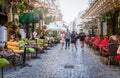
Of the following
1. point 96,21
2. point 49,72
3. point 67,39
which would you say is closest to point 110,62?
point 49,72

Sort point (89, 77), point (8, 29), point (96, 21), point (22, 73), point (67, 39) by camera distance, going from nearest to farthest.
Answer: point (89, 77), point (22, 73), point (8, 29), point (67, 39), point (96, 21)

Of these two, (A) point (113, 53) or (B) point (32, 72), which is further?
(A) point (113, 53)

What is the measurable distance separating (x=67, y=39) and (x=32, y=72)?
19189 mm

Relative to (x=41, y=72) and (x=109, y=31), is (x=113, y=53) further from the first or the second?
(x=109, y=31)

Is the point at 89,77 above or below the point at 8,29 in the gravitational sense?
below

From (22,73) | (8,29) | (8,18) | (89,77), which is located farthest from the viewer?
(8,18)

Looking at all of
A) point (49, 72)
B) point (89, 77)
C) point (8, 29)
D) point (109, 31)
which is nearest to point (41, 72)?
point (49, 72)

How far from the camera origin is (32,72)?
1397cm

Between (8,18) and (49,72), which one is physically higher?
(8,18)

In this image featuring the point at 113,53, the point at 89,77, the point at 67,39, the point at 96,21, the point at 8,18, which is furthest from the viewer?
the point at 96,21

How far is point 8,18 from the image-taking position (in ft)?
90.6

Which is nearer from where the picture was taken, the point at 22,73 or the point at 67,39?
the point at 22,73

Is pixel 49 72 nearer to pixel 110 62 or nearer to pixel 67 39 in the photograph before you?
pixel 110 62

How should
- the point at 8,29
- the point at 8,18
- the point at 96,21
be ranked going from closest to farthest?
1. the point at 8,29
2. the point at 8,18
3. the point at 96,21
